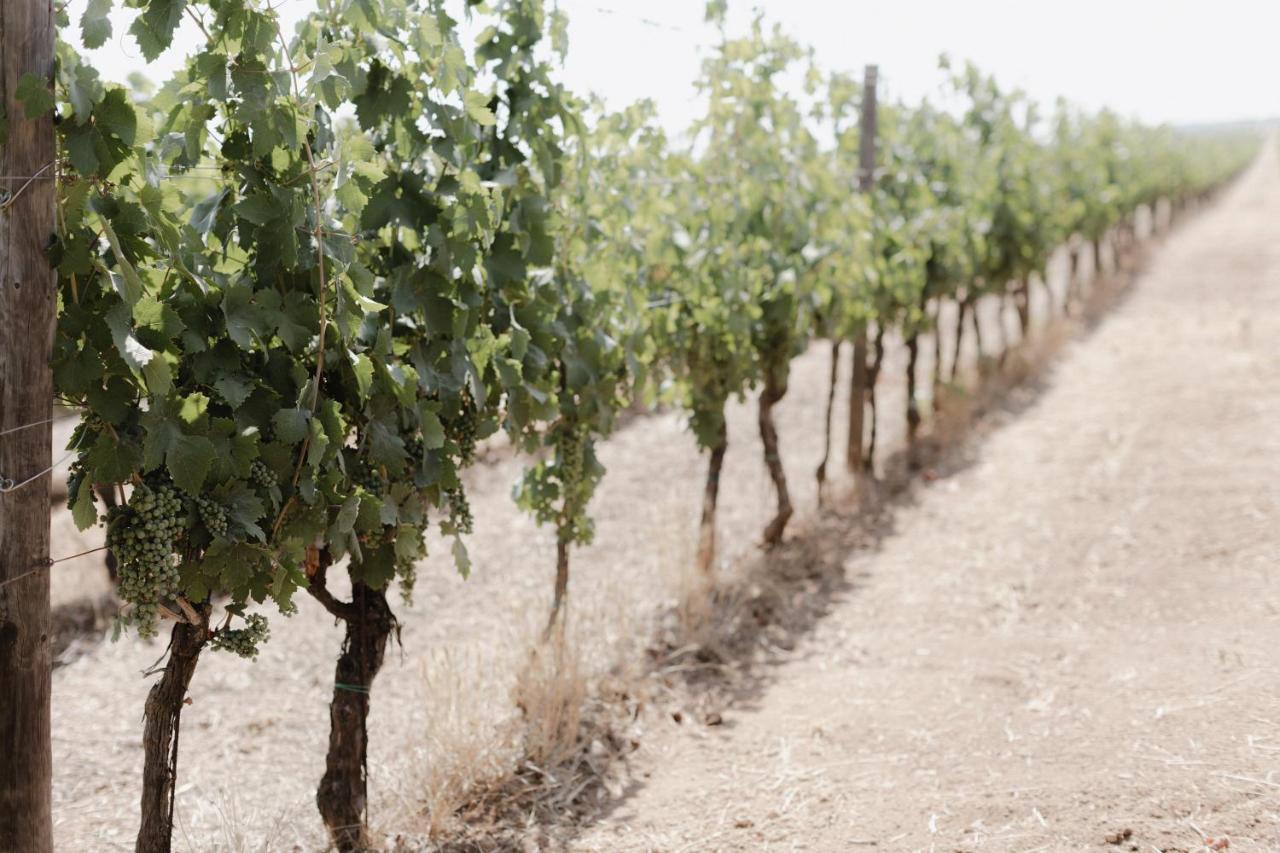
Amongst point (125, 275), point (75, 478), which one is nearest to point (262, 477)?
point (75, 478)

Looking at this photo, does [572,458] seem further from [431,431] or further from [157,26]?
[157,26]

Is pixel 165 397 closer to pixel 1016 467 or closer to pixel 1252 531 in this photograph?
pixel 1252 531

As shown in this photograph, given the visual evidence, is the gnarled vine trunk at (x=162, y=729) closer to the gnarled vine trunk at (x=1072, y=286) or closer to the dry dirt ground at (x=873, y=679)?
the dry dirt ground at (x=873, y=679)

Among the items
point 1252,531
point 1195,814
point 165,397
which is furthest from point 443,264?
point 1252,531

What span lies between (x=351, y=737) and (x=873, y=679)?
7.47 feet

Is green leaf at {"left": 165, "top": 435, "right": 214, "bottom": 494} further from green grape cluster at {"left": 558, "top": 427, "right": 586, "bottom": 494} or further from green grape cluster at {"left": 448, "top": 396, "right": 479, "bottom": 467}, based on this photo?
green grape cluster at {"left": 558, "top": 427, "right": 586, "bottom": 494}

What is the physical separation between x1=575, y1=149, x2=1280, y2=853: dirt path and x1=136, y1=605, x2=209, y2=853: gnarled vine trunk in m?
1.30

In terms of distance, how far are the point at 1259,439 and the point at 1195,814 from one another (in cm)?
518

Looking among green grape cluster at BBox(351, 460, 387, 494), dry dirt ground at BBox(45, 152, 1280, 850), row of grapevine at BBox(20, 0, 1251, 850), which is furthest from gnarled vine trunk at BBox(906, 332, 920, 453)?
green grape cluster at BBox(351, 460, 387, 494)

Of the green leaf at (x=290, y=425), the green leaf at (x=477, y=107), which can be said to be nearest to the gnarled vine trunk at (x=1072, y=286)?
the green leaf at (x=477, y=107)

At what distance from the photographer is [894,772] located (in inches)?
144

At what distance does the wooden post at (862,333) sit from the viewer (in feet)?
22.3

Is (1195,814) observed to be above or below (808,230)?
below

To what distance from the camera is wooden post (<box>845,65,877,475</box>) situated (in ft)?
22.3
